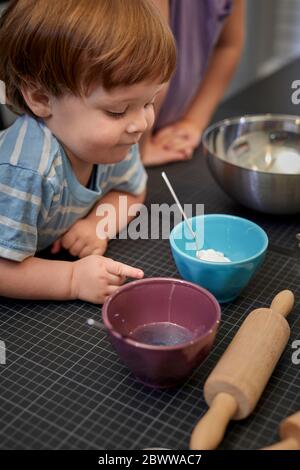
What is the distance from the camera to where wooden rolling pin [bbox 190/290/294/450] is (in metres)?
0.60

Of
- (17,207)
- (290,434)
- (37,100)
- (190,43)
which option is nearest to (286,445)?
(290,434)

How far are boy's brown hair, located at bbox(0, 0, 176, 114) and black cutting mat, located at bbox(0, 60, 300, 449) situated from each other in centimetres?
29

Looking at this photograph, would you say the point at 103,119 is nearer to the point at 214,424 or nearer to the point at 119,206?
the point at 119,206

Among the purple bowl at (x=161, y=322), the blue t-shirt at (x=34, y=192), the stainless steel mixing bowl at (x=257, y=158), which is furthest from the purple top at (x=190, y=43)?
the purple bowl at (x=161, y=322)

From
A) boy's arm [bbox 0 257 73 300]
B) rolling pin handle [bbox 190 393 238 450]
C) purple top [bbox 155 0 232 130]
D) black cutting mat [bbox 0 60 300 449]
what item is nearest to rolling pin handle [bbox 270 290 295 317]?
black cutting mat [bbox 0 60 300 449]

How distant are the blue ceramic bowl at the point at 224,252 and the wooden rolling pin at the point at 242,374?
7cm

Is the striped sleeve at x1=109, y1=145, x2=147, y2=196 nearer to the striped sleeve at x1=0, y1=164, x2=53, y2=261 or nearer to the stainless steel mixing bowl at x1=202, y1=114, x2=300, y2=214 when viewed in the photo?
the stainless steel mixing bowl at x1=202, y1=114, x2=300, y2=214

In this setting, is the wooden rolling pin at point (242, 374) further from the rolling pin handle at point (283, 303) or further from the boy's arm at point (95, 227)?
the boy's arm at point (95, 227)

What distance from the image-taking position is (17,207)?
32.0 inches

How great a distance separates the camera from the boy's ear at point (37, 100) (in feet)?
2.77

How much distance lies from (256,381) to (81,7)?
503 mm

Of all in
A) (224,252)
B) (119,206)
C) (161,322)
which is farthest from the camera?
(119,206)

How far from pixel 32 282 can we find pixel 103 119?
243 mm
